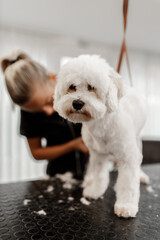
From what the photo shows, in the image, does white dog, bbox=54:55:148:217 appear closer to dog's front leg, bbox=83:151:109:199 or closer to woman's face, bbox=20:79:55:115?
dog's front leg, bbox=83:151:109:199

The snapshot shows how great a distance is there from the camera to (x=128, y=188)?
0.78 m

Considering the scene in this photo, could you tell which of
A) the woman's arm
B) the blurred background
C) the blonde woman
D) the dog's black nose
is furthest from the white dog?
the blurred background

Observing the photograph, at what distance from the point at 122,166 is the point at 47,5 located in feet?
7.10

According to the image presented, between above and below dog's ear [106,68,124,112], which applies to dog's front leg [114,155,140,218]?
→ below

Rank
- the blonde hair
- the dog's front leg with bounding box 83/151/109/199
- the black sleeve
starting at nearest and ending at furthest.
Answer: the dog's front leg with bounding box 83/151/109/199
the blonde hair
the black sleeve

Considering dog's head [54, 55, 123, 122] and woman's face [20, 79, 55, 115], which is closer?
dog's head [54, 55, 123, 122]

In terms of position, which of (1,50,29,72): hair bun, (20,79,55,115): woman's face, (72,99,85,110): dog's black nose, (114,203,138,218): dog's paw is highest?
(1,50,29,72): hair bun

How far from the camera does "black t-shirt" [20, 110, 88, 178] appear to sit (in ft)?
4.37

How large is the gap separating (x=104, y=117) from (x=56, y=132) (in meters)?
0.76

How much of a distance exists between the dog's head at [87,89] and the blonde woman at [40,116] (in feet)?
0.70

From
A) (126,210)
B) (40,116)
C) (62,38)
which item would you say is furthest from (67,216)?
(62,38)

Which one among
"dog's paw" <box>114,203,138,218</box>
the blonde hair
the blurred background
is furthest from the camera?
the blurred background

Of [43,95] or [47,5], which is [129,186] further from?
[47,5]

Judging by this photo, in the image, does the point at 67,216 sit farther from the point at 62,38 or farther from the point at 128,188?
the point at 62,38
